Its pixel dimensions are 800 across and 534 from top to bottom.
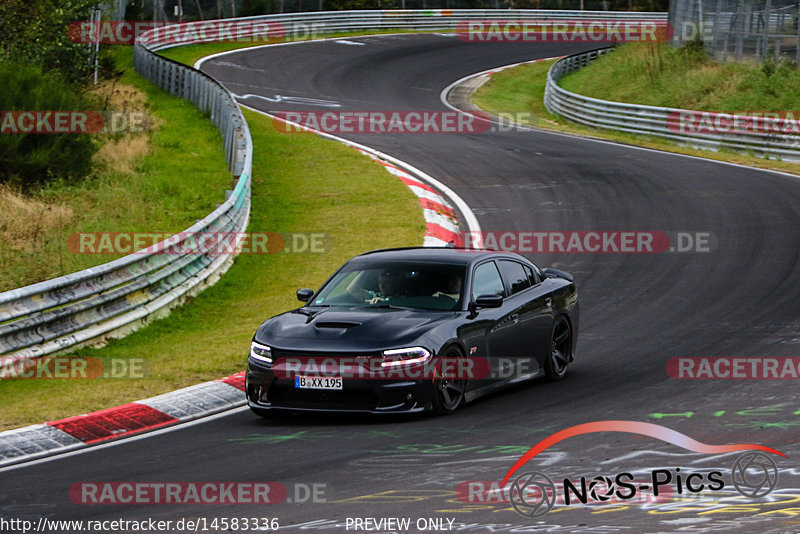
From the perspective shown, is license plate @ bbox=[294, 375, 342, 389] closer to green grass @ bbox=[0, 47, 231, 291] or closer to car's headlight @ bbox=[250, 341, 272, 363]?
car's headlight @ bbox=[250, 341, 272, 363]

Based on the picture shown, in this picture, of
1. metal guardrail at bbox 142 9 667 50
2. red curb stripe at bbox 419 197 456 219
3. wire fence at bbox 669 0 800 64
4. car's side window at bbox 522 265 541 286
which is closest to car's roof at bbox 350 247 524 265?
car's side window at bbox 522 265 541 286

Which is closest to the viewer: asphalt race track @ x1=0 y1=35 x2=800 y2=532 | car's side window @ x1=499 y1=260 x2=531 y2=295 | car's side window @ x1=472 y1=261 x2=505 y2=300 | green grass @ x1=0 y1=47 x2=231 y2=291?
asphalt race track @ x1=0 y1=35 x2=800 y2=532

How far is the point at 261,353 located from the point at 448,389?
5.29 ft

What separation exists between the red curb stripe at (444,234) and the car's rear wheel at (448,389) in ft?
30.0

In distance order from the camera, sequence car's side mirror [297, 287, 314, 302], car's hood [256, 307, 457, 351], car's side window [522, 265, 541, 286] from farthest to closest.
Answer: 1. car's side window [522, 265, 541, 286]
2. car's side mirror [297, 287, 314, 302]
3. car's hood [256, 307, 457, 351]

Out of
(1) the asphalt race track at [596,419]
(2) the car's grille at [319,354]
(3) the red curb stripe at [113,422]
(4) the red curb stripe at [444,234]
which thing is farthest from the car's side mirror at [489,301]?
(4) the red curb stripe at [444,234]

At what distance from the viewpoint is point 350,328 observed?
382 inches

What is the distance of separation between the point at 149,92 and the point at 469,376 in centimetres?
2672

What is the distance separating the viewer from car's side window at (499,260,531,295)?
1123cm

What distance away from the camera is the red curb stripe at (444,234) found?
19.2 metres

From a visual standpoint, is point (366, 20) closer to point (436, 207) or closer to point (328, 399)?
point (436, 207)

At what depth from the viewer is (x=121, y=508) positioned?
709 cm

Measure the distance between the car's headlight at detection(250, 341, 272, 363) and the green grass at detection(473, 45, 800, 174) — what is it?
18.0m

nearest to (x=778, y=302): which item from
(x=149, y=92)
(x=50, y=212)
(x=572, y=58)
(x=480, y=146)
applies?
(x=50, y=212)
